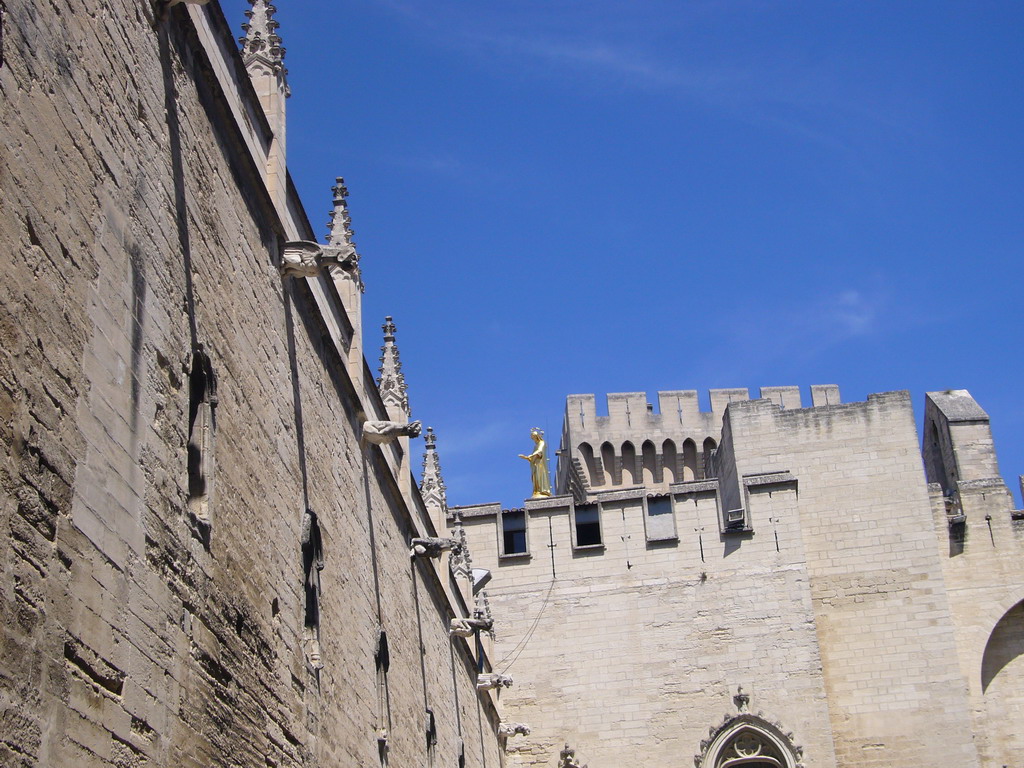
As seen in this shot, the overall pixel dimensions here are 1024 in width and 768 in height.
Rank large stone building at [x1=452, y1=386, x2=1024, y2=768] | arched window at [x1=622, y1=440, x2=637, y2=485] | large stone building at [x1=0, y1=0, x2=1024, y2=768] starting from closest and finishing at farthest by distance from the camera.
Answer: large stone building at [x1=0, y1=0, x2=1024, y2=768] < large stone building at [x1=452, y1=386, x2=1024, y2=768] < arched window at [x1=622, y1=440, x2=637, y2=485]

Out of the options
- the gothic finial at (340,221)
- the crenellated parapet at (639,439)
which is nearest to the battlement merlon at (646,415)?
the crenellated parapet at (639,439)

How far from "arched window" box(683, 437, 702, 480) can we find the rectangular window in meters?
13.1

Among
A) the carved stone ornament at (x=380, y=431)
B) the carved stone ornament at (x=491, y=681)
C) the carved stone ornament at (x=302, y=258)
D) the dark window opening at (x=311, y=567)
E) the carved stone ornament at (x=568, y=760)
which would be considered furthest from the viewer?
the carved stone ornament at (x=568, y=760)

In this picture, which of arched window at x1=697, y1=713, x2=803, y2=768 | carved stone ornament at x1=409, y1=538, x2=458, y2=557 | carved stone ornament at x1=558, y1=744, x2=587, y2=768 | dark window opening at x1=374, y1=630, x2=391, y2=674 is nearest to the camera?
dark window opening at x1=374, y1=630, x2=391, y2=674

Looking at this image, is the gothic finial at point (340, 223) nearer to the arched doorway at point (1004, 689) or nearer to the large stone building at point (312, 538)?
the large stone building at point (312, 538)

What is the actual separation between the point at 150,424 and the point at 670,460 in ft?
111

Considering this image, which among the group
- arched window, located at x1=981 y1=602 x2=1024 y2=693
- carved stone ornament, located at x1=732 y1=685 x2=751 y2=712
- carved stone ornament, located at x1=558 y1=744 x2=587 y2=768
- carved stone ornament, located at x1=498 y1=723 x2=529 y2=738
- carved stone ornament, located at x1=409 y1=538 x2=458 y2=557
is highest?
arched window, located at x1=981 y1=602 x2=1024 y2=693

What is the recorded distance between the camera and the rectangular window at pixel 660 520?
90.7 ft

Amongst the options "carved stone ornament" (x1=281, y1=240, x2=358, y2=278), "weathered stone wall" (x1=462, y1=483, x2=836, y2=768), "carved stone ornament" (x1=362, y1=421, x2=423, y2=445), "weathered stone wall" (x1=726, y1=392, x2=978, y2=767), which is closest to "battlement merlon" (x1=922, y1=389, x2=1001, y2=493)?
"weathered stone wall" (x1=726, y1=392, x2=978, y2=767)

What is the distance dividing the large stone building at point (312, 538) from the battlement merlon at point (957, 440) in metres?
0.13

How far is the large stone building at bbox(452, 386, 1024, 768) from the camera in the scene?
25.9 metres

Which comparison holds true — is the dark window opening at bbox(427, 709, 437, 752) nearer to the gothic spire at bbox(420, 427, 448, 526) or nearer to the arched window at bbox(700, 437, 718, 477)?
the gothic spire at bbox(420, 427, 448, 526)

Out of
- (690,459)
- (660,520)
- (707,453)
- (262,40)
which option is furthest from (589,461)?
(262,40)

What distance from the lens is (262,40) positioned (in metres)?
12.5
